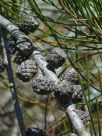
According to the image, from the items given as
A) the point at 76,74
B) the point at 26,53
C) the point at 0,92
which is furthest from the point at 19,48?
the point at 0,92

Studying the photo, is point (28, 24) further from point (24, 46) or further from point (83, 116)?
point (83, 116)

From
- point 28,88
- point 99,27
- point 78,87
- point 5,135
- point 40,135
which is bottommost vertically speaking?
point 5,135

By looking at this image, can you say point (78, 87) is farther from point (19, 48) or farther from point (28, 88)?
point (28, 88)

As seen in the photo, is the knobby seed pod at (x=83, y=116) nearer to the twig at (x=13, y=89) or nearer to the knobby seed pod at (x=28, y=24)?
the twig at (x=13, y=89)

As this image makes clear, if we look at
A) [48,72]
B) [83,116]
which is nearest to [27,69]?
[48,72]

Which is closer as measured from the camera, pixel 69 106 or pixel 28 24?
pixel 69 106

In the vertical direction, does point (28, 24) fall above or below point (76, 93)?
above
